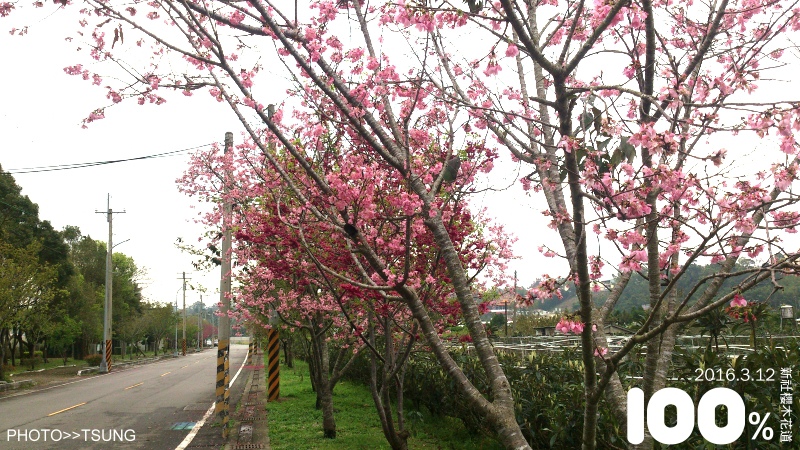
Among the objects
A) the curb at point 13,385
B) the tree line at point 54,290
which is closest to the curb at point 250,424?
the curb at point 13,385

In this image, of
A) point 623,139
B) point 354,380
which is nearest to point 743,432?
point 623,139

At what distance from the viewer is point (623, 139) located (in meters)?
3.16

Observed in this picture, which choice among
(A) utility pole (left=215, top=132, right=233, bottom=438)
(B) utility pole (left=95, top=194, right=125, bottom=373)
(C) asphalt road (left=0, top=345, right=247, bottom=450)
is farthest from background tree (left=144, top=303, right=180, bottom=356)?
(A) utility pole (left=215, top=132, right=233, bottom=438)

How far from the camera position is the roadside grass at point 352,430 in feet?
31.1

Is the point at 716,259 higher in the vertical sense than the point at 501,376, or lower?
higher

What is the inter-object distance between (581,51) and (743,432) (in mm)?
3666

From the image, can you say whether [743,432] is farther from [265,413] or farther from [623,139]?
[265,413]

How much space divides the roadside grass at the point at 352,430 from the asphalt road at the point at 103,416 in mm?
1764

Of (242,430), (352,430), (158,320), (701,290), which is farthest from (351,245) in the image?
(158,320)

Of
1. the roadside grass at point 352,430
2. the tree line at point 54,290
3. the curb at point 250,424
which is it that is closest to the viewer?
the roadside grass at point 352,430

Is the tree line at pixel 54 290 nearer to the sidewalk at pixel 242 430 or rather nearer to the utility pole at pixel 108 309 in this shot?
the utility pole at pixel 108 309

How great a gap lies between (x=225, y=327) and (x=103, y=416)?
14.6 ft

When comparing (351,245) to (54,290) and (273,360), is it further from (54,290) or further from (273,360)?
(54,290)

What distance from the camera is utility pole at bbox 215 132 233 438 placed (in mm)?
10075
